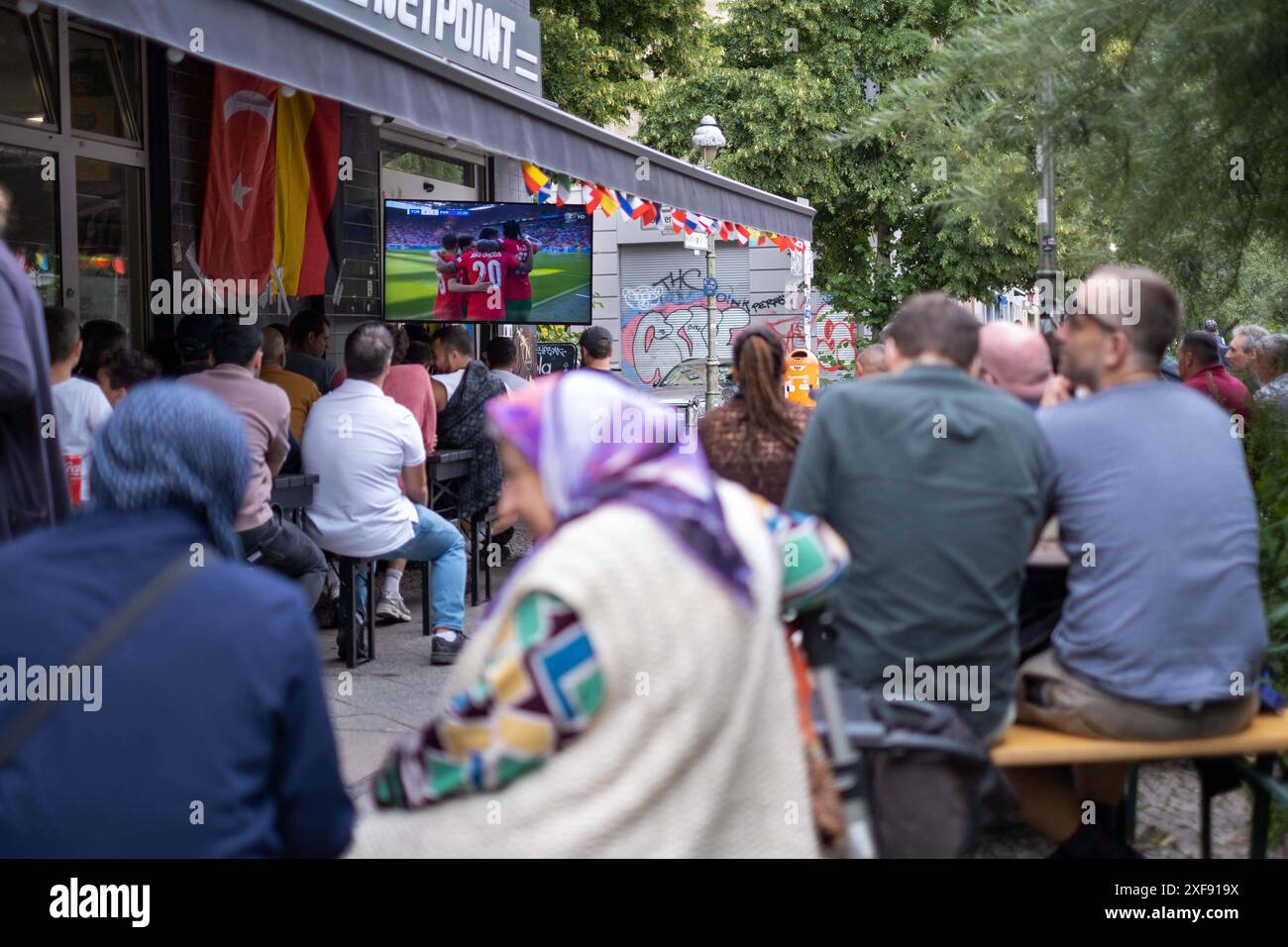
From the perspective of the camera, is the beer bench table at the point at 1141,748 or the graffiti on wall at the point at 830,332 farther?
the graffiti on wall at the point at 830,332

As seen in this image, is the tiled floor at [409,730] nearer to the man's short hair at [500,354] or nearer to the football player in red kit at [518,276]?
the man's short hair at [500,354]

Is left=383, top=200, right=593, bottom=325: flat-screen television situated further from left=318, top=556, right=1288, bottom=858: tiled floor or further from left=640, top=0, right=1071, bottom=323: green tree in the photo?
left=640, top=0, right=1071, bottom=323: green tree

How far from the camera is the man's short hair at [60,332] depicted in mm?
5652

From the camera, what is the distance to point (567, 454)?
2414 mm

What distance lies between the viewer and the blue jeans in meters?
7.25

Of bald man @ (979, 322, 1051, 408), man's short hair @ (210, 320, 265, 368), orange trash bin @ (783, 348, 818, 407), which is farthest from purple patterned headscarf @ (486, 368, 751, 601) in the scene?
orange trash bin @ (783, 348, 818, 407)

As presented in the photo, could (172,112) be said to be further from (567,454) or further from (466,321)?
(567,454)

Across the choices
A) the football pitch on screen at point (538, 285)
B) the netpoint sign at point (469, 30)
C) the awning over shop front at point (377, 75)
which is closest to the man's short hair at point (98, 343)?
the awning over shop front at point (377, 75)

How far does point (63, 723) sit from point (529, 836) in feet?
2.36

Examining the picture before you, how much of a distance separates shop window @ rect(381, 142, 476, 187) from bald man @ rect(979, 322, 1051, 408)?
8.46 m

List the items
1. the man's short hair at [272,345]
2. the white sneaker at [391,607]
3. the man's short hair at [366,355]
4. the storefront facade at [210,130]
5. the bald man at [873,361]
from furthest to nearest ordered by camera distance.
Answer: the white sneaker at [391,607]
the man's short hair at [272,345]
the bald man at [873,361]
the man's short hair at [366,355]
the storefront facade at [210,130]

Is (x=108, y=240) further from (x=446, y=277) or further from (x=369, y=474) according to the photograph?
(x=369, y=474)

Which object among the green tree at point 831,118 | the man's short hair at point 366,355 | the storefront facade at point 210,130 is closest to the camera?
the storefront facade at point 210,130

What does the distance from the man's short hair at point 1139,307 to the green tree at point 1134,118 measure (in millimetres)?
2140
